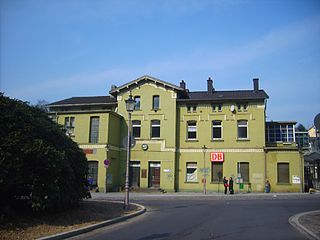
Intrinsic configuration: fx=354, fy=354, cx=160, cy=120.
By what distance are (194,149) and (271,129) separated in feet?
28.0

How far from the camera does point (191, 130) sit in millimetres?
38469

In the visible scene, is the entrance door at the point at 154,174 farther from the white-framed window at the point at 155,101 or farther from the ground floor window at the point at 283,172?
the ground floor window at the point at 283,172

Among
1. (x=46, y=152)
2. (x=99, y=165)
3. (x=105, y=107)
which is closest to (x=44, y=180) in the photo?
(x=46, y=152)

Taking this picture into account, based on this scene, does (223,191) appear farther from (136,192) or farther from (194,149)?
(136,192)

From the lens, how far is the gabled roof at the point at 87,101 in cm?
4096

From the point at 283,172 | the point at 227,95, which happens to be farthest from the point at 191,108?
the point at 283,172

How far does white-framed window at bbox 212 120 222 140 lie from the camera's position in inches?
1482

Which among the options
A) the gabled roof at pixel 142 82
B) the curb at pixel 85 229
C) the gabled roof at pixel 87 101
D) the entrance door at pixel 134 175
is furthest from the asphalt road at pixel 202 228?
the gabled roof at pixel 87 101

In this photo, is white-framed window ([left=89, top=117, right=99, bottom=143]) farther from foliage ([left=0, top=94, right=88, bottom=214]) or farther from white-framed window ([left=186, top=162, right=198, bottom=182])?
foliage ([left=0, top=94, right=88, bottom=214])

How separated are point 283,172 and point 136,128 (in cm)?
1597

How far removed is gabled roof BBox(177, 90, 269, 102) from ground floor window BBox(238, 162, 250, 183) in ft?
22.1

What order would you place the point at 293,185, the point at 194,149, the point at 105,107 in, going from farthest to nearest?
the point at 105,107
the point at 194,149
the point at 293,185

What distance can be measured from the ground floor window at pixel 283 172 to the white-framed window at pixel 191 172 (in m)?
8.35

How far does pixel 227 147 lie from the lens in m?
36.9
